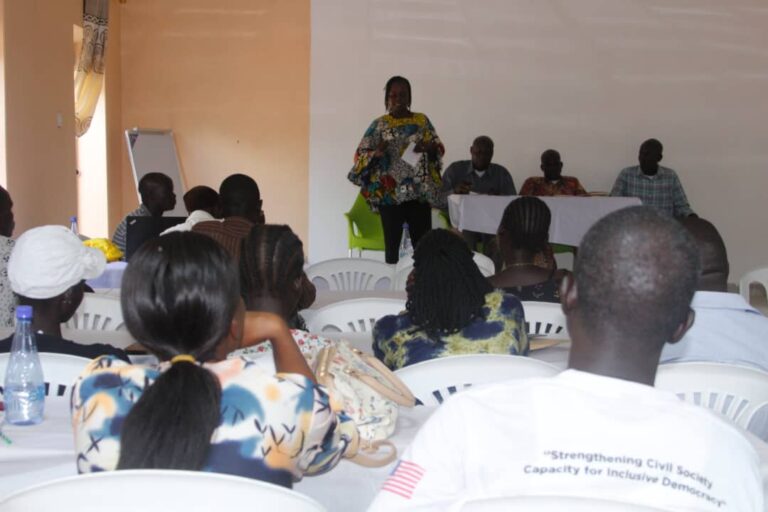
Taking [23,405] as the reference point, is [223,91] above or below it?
above

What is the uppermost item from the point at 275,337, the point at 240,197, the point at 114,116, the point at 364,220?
the point at 114,116

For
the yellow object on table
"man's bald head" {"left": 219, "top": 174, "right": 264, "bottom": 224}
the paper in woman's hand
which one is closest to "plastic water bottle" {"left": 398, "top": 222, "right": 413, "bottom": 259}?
the paper in woman's hand

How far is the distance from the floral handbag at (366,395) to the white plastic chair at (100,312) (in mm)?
1813

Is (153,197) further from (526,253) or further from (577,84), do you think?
(577,84)

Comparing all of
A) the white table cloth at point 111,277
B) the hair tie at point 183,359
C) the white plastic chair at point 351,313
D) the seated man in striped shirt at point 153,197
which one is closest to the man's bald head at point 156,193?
the seated man in striped shirt at point 153,197

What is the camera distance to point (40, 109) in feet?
23.5

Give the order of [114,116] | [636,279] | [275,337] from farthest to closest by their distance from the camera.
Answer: [114,116]
[275,337]
[636,279]

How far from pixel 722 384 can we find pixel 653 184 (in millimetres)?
6477

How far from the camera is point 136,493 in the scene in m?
1.32

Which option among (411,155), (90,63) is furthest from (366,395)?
(90,63)

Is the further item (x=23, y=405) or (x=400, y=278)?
(x=400, y=278)

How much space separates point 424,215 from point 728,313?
4.39 metres

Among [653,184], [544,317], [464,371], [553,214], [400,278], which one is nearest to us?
[464,371]

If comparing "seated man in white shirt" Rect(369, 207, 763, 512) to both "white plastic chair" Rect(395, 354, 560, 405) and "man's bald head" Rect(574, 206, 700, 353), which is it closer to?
"man's bald head" Rect(574, 206, 700, 353)
